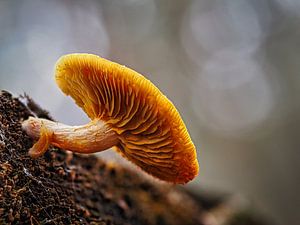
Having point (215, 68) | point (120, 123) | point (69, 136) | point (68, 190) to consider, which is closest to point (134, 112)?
point (120, 123)

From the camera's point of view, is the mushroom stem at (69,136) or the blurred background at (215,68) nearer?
the mushroom stem at (69,136)

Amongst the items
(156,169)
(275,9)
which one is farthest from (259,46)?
(156,169)

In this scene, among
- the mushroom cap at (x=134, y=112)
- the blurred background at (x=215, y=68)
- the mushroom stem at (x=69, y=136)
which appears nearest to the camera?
the mushroom cap at (x=134, y=112)

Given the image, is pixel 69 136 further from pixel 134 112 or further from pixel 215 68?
pixel 215 68

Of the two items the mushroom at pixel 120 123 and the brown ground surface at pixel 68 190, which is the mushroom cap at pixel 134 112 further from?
the brown ground surface at pixel 68 190

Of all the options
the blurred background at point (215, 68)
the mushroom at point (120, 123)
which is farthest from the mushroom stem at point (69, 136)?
the blurred background at point (215, 68)

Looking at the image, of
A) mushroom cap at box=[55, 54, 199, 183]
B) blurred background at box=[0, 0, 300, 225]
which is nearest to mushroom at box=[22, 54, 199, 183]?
mushroom cap at box=[55, 54, 199, 183]
